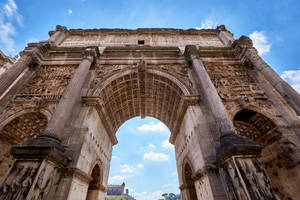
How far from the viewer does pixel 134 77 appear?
948cm

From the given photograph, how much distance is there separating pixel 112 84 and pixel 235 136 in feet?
24.2

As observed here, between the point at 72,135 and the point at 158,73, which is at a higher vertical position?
the point at 158,73

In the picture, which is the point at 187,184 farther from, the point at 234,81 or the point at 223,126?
the point at 234,81

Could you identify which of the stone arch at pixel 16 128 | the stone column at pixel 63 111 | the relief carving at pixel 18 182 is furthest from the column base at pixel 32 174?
the stone arch at pixel 16 128

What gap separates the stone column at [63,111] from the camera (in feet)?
16.0

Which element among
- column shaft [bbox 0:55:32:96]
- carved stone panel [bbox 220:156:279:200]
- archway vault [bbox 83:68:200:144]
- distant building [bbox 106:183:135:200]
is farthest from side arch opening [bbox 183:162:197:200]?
distant building [bbox 106:183:135:200]

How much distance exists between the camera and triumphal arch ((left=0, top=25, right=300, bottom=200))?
427cm

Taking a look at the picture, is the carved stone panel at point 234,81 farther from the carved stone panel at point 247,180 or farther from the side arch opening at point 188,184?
the side arch opening at point 188,184

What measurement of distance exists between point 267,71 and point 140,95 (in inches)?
342

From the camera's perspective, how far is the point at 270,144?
23.6ft

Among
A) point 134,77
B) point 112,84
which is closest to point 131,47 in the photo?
point 134,77

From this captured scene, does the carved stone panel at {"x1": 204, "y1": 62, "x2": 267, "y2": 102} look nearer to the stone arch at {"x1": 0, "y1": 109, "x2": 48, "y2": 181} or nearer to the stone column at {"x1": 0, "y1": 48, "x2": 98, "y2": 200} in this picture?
the stone column at {"x1": 0, "y1": 48, "x2": 98, "y2": 200}

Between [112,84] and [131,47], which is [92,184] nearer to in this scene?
[112,84]

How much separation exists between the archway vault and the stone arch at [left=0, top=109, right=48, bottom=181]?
3399 mm
